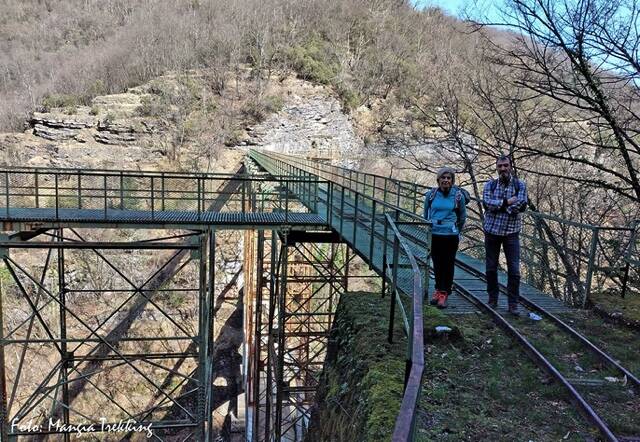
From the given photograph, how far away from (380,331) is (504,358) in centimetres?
110

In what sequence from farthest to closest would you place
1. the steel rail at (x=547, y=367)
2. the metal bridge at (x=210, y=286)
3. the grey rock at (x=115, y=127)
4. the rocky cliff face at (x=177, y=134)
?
1. the grey rock at (x=115, y=127)
2. the rocky cliff face at (x=177, y=134)
3. the metal bridge at (x=210, y=286)
4. the steel rail at (x=547, y=367)

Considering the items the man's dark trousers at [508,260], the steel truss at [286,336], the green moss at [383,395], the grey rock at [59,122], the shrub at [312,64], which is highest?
the shrub at [312,64]

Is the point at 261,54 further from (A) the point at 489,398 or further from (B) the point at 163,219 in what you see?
(A) the point at 489,398

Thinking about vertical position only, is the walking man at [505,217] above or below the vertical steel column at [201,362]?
above

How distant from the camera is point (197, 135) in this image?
30547mm

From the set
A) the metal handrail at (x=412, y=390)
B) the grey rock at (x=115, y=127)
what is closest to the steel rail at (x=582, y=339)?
the metal handrail at (x=412, y=390)

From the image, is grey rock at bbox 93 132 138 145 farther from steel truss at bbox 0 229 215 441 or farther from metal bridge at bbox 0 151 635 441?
steel truss at bbox 0 229 215 441

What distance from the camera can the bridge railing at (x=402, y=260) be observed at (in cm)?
159

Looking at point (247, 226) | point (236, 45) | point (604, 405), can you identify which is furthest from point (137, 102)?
point (604, 405)

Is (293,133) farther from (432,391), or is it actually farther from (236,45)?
(432,391)

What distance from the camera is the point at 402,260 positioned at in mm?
5270

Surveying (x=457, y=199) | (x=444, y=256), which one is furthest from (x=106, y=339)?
(x=457, y=199)

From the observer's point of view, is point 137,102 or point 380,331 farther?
point 137,102

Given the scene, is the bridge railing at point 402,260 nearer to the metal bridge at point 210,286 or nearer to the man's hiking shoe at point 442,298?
the metal bridge at point 210,286
